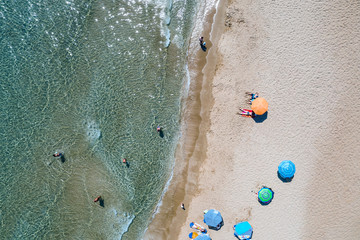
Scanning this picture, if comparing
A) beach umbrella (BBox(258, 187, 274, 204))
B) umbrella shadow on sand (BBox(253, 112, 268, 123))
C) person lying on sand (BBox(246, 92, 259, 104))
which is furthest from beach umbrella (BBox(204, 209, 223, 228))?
person lying on sand (BBox(246, 92, 259, 104))

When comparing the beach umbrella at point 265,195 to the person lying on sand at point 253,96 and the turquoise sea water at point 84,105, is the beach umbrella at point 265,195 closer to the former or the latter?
the person lying on sand at point 253,96

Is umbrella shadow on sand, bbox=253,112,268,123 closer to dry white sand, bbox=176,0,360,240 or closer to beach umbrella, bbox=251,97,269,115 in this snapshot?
dry white sand, bbox=176,0,360,240

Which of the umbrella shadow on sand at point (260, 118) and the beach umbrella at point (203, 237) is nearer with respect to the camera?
the umbrella shadow on sand at point (260, 118)

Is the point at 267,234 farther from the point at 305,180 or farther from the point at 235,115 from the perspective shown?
the point at 235,115

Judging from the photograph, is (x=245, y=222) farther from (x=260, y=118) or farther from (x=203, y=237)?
(x=260, y=118)

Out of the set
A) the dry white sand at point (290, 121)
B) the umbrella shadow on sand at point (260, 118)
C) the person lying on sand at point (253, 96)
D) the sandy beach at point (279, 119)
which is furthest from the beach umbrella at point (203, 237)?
the person lying on sand at point (253, 96)

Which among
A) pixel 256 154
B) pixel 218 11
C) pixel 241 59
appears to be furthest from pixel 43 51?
pixel 256 154
